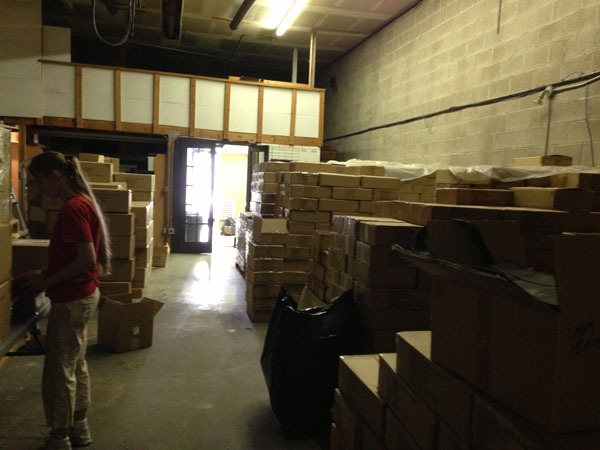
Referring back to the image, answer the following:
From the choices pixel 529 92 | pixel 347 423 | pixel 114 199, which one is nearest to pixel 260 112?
pixel 114 199

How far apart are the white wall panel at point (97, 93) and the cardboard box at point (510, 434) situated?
9564 millimetres

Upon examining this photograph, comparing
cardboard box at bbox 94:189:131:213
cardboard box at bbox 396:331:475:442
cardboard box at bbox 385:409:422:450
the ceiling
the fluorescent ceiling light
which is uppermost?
the ceiling

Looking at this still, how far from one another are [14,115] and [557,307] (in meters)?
10.1

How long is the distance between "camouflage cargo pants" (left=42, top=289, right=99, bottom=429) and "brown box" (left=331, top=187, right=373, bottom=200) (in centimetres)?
335

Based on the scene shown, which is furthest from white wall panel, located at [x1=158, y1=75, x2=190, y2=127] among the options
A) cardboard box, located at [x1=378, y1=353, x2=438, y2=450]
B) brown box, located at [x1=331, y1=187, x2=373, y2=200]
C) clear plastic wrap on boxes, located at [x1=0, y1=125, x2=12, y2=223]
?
cardboard box, located at [x1=378, y1=353, x2=438, y2=450]

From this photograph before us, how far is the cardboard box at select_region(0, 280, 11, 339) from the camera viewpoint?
8.34 feet

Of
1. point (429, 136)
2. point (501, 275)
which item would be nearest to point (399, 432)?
point (501, 275)

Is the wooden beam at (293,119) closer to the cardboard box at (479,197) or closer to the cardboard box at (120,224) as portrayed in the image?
the cardboard box at (120,224)

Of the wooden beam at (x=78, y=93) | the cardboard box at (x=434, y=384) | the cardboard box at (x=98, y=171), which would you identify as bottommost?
the cardboard box at (x=434, y=384)

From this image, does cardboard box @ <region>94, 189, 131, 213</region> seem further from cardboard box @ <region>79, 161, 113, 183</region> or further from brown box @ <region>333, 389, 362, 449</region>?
brown box @ <region>333, 389, 362, 449</region>

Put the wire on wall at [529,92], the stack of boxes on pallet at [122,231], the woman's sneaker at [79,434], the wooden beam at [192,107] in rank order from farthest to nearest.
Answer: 1. the wooden beam at [192,107]
2. the stack of boxes on pallet at [122,231]
3. the wire on wall at [529,92]
4. the woman's sneaker at [79,434]

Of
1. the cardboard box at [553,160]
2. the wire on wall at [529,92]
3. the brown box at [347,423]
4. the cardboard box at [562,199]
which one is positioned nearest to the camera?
the brown box at [347,423]

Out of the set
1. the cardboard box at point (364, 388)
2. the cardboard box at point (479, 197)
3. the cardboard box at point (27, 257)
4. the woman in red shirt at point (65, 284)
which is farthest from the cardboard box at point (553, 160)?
the cardboard box at point (27, 257)

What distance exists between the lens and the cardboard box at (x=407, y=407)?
1470 millimetres
